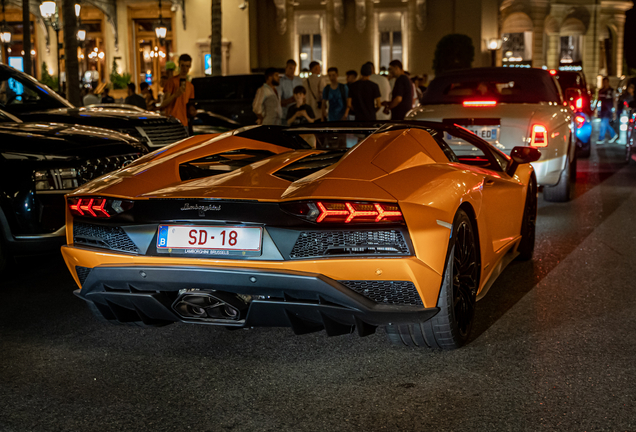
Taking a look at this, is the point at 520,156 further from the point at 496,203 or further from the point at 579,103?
the point at 579,103

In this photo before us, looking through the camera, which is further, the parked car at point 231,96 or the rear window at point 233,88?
the rear window at point 233,88

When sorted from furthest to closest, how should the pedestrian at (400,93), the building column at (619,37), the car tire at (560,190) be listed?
1. the building column at (619,37)
2. the pedestrian at (400,93)
3. the car tire at (560,190)

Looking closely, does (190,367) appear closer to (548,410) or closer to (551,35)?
(548,410)

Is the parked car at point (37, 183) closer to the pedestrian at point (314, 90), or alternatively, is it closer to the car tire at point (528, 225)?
the car tire at point (528, 225)

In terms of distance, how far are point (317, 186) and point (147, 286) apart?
95 cm

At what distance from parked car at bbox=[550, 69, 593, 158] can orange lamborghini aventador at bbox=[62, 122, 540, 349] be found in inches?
469

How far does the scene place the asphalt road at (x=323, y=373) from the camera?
3281 mm

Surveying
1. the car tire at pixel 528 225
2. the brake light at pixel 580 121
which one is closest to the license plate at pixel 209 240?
the car tire at pixel 528 225

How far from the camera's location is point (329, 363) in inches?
158

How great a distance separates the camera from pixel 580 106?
50.7 feet

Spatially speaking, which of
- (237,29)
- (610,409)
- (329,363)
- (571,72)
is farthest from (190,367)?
(237,29)

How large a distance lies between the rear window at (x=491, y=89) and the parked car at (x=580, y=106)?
508cm

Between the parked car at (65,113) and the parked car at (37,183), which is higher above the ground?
the parked car at (65,113)

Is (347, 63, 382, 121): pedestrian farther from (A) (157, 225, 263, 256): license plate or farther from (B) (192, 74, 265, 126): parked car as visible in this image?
(A) (157, 225, 263, 256): license plate
